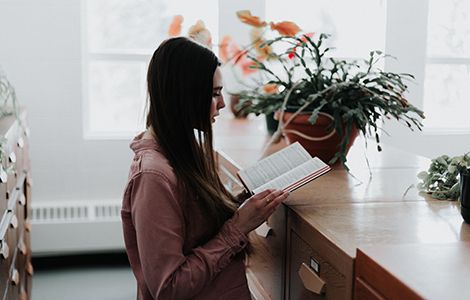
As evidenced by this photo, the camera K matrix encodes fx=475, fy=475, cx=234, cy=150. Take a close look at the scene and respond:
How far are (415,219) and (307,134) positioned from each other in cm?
68

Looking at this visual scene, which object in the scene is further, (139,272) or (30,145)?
(30,145)

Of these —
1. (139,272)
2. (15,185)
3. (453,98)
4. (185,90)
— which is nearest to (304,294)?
(139,272)

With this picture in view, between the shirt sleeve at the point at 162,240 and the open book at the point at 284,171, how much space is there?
287 mm

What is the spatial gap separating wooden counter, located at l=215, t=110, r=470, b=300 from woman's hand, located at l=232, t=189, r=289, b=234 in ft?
0.25

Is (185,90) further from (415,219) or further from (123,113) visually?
(123,113)

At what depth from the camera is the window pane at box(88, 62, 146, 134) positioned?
3.45 m

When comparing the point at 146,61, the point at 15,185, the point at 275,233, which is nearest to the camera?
the point at 275,233

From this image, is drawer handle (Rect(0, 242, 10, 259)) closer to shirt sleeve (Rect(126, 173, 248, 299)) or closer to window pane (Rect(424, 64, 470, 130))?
shirt sleeve (Rect(126, 173, 248, 299))

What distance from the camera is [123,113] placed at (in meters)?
3.53

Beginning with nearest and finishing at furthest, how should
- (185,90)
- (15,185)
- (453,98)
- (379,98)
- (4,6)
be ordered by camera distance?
(185,90) < (379,98) < (15,185) < (4,6) < (453,98)

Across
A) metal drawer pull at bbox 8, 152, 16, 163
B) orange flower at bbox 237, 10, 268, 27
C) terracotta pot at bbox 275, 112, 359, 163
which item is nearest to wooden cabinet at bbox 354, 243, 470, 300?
terracotta pot at bbox 275, 112, 359, 163

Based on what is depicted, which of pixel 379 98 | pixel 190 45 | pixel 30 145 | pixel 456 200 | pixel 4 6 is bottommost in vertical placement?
pixel 30 145

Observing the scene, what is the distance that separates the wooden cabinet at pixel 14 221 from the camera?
178cm

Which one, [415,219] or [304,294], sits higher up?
[415,219]
